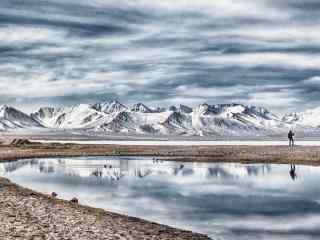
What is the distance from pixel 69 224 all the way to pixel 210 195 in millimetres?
18129

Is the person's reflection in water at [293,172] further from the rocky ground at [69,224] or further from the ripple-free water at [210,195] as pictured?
the rocky ground at [69,224]

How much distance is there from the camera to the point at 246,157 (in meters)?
87.0

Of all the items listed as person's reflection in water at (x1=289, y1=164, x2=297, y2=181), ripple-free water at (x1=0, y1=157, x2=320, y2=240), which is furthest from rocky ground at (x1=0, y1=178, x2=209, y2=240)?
person's reflection in water at (x1=289, y1=164, x2=297, y2=181)

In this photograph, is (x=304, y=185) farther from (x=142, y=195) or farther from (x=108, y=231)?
(x=108, y=231)

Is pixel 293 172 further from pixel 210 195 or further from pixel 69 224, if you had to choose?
pixel 69 224

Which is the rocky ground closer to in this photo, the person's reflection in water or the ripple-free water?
the ripple-free water

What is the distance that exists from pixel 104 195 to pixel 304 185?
16702 mm

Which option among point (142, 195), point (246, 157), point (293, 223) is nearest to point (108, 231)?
point (293, 223)

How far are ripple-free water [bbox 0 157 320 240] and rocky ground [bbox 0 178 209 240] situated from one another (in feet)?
7.61

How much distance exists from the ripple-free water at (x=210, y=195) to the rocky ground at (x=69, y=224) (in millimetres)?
2319

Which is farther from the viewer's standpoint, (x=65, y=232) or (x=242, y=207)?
(x=242, y=207)

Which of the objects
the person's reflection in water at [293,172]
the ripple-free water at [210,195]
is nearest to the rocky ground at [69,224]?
the ripple-free water at [210,195]

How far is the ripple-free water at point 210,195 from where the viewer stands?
1135 inches

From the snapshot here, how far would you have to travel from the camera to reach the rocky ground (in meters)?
22.5
